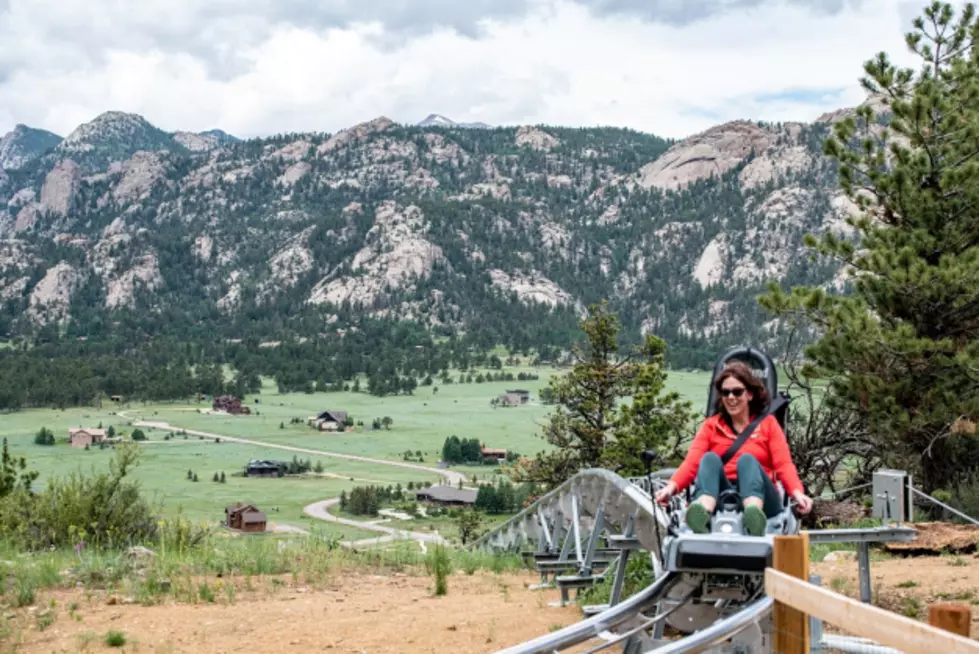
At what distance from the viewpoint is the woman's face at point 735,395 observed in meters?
5.47

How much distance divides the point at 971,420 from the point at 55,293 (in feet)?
592

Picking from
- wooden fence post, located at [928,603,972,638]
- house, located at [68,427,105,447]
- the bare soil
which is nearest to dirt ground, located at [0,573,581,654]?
wooden fence post, located at [928,603,972,638]

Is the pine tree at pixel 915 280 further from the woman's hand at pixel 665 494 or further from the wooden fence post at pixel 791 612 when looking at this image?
the wooden fence post at pixel 791 612

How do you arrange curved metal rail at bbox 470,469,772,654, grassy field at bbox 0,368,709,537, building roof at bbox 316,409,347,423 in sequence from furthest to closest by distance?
building roof at bbox 316,409,347,423, grassy field at bbox 0,368,709,537, curved metal rail at bbox 470,469,772,654

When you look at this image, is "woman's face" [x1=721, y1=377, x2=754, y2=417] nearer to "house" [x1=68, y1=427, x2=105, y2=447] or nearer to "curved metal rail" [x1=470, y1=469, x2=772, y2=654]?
"curved metal rail" [x1=470, y1=469, x2=772, y2=654]

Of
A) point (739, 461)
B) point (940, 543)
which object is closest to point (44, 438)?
point (940, 543)

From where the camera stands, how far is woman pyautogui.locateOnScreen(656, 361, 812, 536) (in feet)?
16.4

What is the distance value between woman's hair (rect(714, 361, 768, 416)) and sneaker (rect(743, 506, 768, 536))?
40.8 inches

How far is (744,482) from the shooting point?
5012 mm

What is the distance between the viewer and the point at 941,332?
45.1ft

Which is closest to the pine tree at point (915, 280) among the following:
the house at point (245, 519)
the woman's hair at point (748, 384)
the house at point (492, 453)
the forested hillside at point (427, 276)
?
the woman's hair at point (748, 384)

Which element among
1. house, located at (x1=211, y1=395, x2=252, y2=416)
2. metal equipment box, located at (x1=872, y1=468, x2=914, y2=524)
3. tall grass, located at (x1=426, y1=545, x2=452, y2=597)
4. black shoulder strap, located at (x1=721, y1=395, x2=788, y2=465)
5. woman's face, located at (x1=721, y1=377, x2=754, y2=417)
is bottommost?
house, located at (x1=211, y1=395, x2=252, y2=416)

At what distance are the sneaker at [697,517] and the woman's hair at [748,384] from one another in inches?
41.7

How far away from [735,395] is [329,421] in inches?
3623
